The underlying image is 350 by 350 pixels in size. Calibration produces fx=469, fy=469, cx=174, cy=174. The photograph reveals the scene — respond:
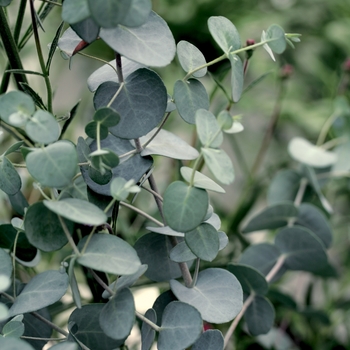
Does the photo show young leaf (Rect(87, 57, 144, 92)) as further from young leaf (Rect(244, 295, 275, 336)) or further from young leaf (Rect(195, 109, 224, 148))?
young leaf (Rect(244, 295, 275, 336))

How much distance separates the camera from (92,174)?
20 cm

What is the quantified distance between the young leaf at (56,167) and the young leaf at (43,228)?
21 millimetres

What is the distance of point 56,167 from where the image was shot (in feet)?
0.52

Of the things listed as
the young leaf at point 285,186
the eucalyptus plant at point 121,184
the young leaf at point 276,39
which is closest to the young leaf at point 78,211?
the eucalyptus plant at point 121,184

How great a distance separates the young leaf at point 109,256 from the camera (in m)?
0.17

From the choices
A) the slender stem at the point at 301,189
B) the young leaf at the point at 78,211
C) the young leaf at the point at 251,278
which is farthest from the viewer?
the slender stem at the point at 301,189

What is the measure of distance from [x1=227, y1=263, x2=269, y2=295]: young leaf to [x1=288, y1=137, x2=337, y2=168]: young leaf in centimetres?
9

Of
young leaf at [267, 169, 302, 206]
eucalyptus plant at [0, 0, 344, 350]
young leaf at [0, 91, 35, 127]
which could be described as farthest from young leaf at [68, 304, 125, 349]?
young leaf at [267, 169, 302, 206]

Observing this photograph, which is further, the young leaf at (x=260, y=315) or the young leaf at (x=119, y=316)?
the young leaf at (x=260, y=315)

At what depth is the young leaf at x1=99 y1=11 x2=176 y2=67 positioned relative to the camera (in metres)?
0.18

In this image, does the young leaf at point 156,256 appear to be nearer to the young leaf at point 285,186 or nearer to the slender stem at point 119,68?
the slender stem at point 119,68

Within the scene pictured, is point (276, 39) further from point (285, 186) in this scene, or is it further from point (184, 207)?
point (285, 186)

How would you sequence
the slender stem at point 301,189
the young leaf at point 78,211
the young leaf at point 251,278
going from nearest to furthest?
the young leaf at point 78,211 → the young leaf at point 251,278 → the slender stem at point 301,189

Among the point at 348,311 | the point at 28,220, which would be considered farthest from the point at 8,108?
the point at 348,311
